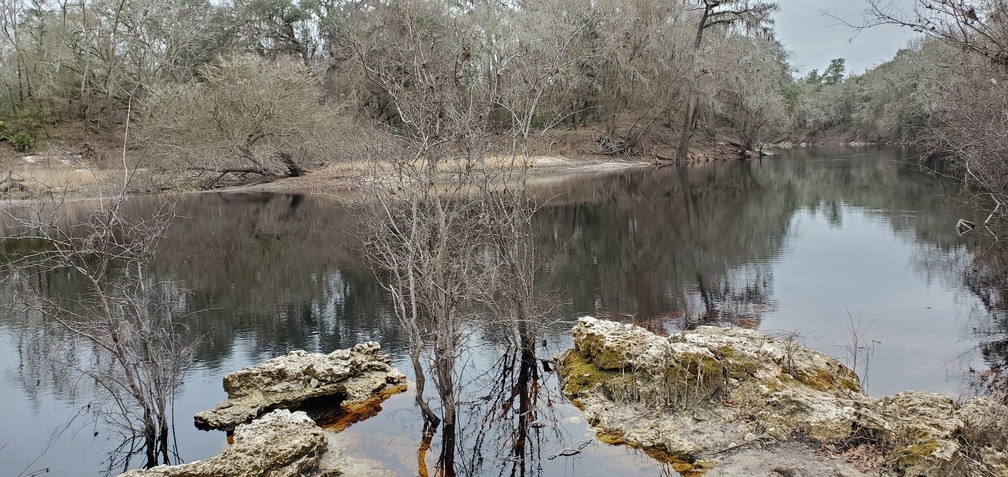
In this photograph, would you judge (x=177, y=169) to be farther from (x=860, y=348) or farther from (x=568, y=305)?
(x=860, y=348)

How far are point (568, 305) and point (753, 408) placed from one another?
5.03m

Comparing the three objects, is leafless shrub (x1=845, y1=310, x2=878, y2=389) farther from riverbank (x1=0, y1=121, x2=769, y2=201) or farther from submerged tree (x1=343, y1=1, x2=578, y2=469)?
riverbank (x1=0, y1=121, x2=769, y2=201)

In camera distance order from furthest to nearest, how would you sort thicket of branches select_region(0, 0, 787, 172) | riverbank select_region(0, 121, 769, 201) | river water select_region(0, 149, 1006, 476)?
thicket of branches select_region(0, 0, 787, 172), riverbank select_region(0, 121, 769, 201), river water select_region(0, 149, 1006, 476)

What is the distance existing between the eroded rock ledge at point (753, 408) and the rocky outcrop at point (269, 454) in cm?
266

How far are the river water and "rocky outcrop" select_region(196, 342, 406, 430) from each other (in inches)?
11.8

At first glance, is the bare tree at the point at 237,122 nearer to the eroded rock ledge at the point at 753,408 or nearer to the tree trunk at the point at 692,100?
the tree trunk at the point at 692,100

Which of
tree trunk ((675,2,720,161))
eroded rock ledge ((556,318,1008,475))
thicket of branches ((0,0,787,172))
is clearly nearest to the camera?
eroded rock ledge ((556,318,1008,475))

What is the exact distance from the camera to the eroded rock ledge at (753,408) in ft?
18.2

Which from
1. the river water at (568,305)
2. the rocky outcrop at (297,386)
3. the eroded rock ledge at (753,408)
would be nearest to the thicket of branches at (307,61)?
the river water at (568,305)

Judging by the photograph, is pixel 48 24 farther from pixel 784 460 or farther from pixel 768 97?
pixel 784 460

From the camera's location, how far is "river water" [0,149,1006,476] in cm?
716

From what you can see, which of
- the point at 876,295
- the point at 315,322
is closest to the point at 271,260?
the point at 315,322

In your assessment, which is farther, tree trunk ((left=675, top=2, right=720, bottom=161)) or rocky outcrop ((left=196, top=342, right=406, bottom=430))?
tree trunk ((left=675, top=2, right=720, bottom=161))

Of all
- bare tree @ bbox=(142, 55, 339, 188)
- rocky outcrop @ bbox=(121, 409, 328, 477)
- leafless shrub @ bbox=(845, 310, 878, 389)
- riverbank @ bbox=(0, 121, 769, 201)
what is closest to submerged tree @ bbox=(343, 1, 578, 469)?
rocky outcrop @ bbox=(121, 409, 328, 477)
